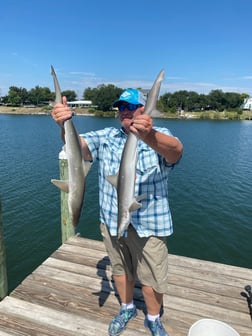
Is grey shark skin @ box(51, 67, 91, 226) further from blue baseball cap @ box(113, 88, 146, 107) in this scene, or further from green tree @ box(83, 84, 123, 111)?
green tree @ box(83, 84, 123, 111)

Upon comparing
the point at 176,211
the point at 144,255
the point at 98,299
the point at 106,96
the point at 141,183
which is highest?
the point at 106,96

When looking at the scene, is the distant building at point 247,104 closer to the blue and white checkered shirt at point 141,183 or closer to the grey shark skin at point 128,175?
the blue and white checkered shirt at point 141,183

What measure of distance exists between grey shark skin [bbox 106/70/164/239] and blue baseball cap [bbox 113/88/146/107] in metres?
0.35

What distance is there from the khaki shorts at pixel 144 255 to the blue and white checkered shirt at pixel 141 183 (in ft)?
0.41

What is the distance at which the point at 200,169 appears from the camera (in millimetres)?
20578

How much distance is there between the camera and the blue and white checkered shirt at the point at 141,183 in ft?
9.48

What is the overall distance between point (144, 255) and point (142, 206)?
572mm

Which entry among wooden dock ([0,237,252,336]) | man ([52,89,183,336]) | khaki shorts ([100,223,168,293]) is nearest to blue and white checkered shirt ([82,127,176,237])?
man ([52,89,183,336])

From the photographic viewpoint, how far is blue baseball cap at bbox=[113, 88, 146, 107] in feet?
8.95

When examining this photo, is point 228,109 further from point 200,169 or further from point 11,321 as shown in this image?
point 11,321

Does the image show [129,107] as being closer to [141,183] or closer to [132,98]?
[132,98]

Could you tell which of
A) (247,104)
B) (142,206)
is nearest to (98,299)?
(142,206)

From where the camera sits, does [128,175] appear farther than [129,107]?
No

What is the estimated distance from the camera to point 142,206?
9.80 ft
